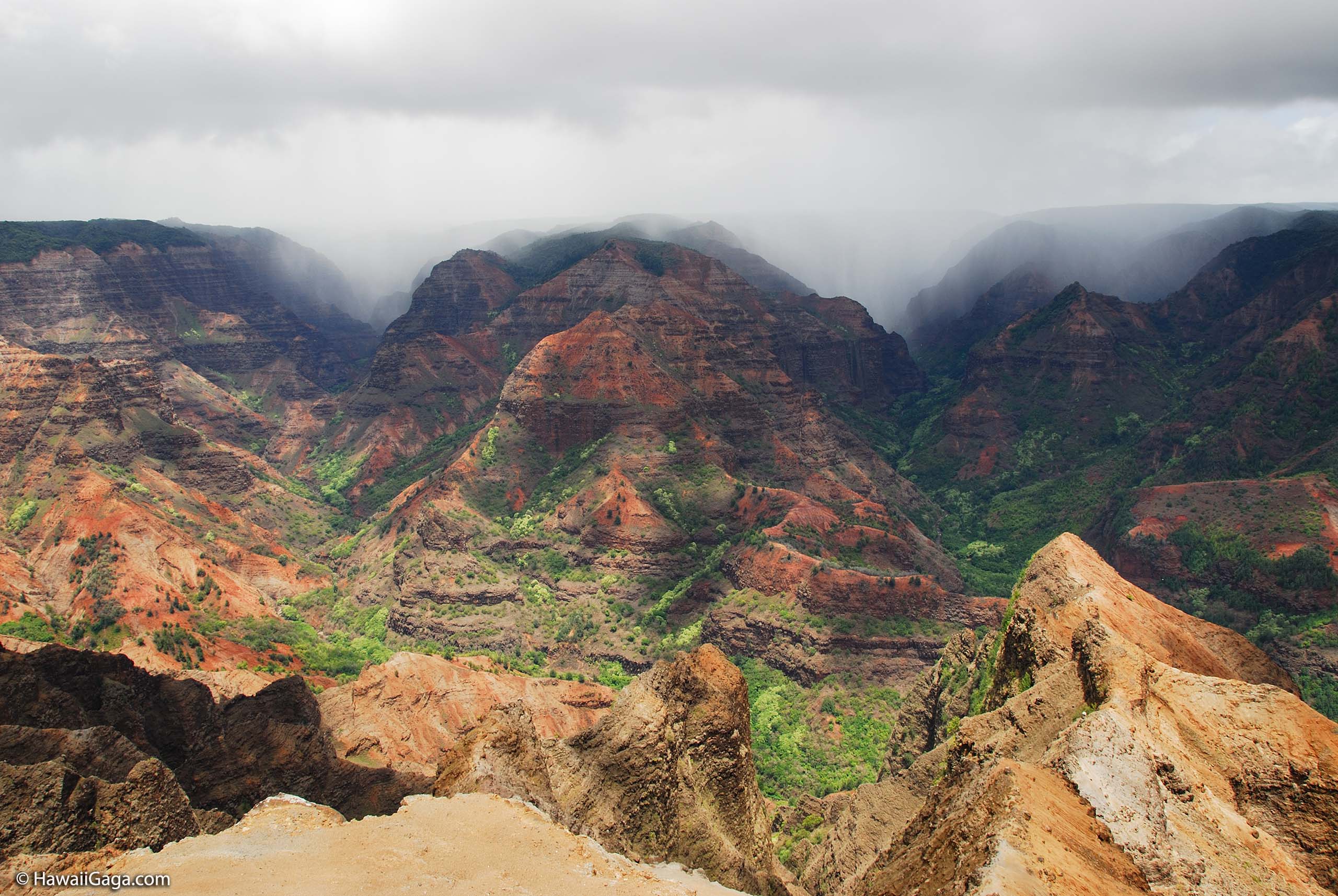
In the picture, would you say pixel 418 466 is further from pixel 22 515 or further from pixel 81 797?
pixel 81 797

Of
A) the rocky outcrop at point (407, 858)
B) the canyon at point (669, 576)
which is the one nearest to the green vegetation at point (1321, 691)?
the canyon at point (669, 576)

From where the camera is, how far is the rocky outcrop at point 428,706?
45031mm

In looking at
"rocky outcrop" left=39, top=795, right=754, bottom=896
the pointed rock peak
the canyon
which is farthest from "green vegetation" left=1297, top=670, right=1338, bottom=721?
"rocky outcrop" left=39, top=795, right=754, bottom=896

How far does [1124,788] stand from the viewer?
2127cm

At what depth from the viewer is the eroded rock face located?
28.5m

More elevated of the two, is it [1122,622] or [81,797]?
[1122,622]

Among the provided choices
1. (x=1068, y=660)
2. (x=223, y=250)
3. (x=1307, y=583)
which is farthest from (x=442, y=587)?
(x=223, y=250)

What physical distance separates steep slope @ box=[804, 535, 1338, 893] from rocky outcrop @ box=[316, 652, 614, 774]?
24.1 metres

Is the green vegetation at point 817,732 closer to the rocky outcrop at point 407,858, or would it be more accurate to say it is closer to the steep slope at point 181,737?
the steep slope at point 181,737

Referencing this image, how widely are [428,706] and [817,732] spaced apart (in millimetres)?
29653

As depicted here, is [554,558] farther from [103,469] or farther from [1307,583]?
[1307,583]

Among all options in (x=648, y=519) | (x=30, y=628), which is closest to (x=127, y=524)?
(x=30, y=628)

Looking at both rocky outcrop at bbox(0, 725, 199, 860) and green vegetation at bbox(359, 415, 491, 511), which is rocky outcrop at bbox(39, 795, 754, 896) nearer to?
rocky outcrop at bbox(0, 725, 199, 860)

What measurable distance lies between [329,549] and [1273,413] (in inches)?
4710
